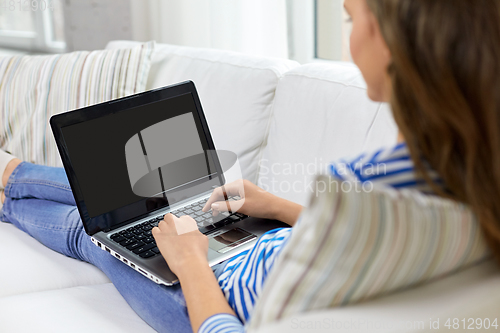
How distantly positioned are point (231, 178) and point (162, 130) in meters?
0.23

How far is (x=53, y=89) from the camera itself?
172 centimetres

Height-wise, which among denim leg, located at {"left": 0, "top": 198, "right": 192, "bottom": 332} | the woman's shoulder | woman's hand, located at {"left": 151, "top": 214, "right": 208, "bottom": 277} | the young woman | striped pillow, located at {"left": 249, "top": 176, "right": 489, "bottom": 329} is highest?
the young woman

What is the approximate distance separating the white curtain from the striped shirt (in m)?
1.31

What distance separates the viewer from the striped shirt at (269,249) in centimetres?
44

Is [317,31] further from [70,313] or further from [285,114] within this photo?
[70,313]

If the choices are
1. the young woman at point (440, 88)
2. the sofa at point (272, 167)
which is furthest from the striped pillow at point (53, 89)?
the young woman at point (440, 88)

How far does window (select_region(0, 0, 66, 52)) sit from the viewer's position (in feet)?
9.08

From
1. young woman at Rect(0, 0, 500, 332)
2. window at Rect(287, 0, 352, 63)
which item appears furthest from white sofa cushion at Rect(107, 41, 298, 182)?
young woman at Rect(0, 0, 500, 332)

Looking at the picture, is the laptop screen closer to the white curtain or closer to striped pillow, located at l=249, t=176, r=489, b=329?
striped pillow, located at l=249, t=176, r=489, b=329

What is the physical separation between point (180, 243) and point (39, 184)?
788mm

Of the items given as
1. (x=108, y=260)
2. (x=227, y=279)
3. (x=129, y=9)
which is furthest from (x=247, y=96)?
(x=129, y=9)

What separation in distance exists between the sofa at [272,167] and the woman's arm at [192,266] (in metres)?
0.21

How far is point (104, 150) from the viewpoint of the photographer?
3.53 feet

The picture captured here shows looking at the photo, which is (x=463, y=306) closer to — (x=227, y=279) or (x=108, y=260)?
(x=227, y=279)
